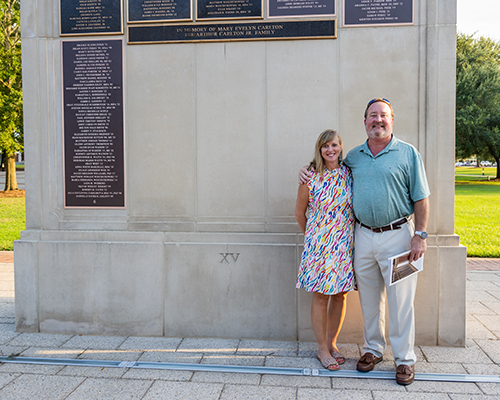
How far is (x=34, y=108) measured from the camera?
489 cm

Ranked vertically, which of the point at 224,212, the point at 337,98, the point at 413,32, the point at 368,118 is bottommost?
the point at 224,212

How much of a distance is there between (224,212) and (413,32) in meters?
2.69

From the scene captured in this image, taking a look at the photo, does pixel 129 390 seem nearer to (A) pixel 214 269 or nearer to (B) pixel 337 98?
(A) pixel 214 269

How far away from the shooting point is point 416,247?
12.1 feet

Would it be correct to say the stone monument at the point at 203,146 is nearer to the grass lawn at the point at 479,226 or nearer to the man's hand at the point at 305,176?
the man's hand at the point at 305,176

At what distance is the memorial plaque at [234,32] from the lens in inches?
179

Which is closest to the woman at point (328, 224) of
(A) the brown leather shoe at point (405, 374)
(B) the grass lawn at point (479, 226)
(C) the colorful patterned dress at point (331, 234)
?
(C) the colorful patterned dress at point (331, 234)

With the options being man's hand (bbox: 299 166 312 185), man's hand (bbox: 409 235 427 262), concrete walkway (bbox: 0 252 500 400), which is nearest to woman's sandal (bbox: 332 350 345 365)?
concrete walkway (bbox: 0 252 500 400)

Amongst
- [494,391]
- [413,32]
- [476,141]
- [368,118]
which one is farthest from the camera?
[476,141]

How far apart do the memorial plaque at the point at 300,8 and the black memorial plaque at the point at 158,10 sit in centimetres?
88

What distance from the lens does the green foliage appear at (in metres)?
20.6

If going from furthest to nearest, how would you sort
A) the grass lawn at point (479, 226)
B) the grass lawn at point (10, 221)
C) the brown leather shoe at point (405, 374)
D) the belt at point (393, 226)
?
1. the grass lawn at point (10, 221)
2. the grass lawn at point (479, 226)
3. the belt at point (393, 226)
4. the brown leather shoe at point (405, 374)

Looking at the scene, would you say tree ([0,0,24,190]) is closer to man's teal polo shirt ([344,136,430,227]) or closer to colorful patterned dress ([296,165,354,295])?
colorful patterned dress ([296,165,354,295])

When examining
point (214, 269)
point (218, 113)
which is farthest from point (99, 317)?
point (218, 113)
